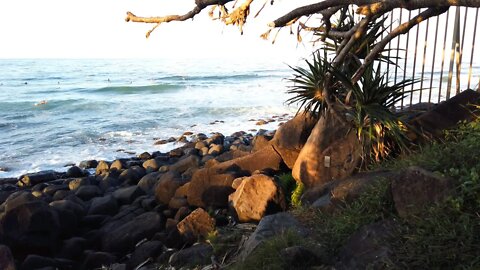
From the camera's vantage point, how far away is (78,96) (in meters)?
31.4

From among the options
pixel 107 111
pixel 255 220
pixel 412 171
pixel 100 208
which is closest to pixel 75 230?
pixel 100 208

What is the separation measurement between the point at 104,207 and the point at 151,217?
5.43ft

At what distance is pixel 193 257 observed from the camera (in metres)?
4.71

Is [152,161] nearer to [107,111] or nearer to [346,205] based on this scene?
[346,205]

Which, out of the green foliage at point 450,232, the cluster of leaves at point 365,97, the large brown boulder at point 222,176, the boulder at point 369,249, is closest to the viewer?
the green foliage at point 450,232

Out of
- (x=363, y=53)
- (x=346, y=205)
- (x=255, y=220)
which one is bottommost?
(x=255, y=220)

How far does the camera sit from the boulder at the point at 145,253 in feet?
18.0

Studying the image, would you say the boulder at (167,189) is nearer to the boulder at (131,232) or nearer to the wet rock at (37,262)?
the boulder at (131,232)

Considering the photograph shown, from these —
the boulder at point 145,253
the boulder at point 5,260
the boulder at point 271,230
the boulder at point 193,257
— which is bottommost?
the boulder at point 145,253

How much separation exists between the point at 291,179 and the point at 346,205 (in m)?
2.40

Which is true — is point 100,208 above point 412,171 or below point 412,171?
below

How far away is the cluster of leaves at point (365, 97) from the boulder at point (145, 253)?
296 centimetres

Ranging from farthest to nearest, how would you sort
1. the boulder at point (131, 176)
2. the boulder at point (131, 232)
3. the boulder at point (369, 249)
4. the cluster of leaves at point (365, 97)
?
the boulder at point (131, 176) < the boulder at point (131, 232) < the cluster of leaves at point (365, 97) < the boulder at point (369, 249)

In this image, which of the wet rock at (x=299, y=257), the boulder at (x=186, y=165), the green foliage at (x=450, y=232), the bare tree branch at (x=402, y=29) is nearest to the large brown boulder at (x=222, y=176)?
the boulder at (x=186, y=165)
